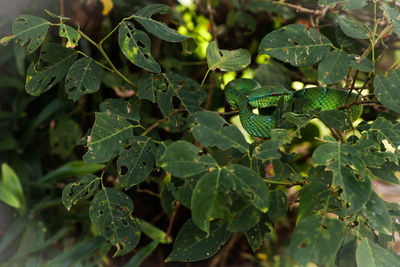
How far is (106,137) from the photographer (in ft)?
2.59

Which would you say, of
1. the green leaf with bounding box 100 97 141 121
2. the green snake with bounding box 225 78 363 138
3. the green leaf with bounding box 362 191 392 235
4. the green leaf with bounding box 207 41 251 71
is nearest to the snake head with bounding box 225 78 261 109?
the green snake with bounding box 225 78 363 138

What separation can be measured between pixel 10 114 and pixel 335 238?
81.8 inches

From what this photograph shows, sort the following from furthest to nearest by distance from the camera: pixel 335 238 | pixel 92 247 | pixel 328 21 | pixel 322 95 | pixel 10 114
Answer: pixel 10 114
pixel 92 247
pixel 328 21
pixel 322 95
pixel 335 238

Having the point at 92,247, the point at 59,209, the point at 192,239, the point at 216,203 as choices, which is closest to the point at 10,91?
the point at 59,209

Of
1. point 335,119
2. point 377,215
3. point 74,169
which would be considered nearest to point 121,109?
point 335,119

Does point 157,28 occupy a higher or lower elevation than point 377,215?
higher

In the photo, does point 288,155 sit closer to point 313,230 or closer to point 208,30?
point 313,230

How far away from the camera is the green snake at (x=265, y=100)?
906 millimetres

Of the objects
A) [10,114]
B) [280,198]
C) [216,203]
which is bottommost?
[10,114]

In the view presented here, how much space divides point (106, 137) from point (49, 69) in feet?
0.75

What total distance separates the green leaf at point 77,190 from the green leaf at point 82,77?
18 cm

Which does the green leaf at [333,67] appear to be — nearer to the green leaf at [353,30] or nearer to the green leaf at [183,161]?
the green leaf at [353,30]

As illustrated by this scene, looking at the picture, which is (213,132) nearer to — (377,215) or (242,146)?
(242,146)

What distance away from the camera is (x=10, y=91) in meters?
2.31
